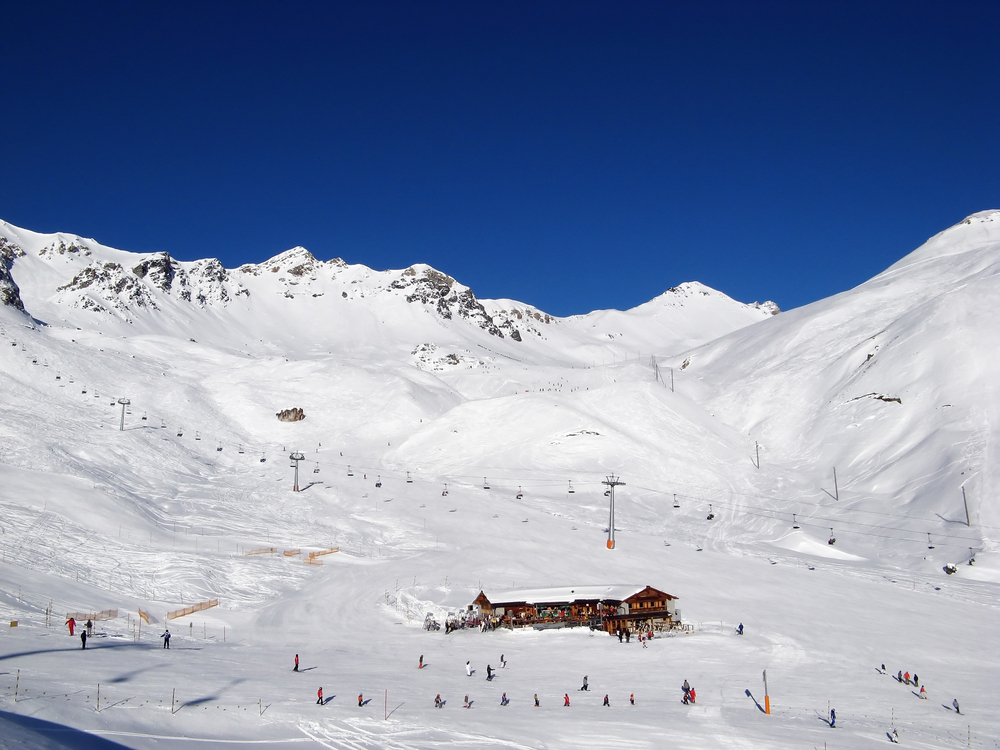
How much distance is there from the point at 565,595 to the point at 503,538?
58.5 feet

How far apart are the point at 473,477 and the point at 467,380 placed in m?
57.4

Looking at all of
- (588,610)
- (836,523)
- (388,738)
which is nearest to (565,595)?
(588,610)

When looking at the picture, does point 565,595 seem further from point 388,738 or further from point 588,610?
point 388,738

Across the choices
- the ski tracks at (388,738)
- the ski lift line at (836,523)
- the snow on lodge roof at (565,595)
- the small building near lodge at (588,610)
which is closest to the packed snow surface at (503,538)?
the ski tracks at (388,738)

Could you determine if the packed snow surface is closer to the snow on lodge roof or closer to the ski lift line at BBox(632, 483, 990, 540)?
the ski lift line at BBox(632, 483, 990, 540)

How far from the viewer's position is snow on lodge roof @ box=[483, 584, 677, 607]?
42.9 meters

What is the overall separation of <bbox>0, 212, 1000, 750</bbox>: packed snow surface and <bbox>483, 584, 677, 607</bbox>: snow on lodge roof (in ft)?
2.60

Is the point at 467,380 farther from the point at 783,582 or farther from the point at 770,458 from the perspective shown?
the point at 783,582

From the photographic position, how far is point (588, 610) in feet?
141

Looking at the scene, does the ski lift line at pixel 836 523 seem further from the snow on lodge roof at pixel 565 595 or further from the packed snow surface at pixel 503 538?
the snow on lodge roof at pixel 565 595

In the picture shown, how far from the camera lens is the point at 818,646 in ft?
125

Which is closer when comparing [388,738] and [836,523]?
[388,738]

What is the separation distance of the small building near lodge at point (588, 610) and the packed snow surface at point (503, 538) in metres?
1.12

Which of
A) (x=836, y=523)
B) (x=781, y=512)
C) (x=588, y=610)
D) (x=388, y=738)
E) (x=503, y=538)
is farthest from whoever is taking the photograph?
(x=781, y=512)
